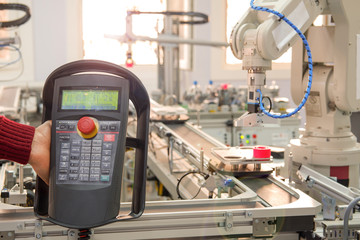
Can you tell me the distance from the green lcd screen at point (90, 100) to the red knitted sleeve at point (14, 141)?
0.14 m

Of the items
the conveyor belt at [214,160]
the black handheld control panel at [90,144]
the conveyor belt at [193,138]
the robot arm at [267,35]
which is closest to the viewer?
the black handheld control panel at [90,144]

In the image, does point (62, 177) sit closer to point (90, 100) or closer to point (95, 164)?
point (95, 164)

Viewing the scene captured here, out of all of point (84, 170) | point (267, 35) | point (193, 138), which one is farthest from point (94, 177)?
point (193, 138)

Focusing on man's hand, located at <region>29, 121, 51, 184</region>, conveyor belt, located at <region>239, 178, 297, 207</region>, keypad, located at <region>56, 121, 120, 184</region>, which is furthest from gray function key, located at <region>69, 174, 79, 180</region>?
conveyor belt, located at <region>239, 178, 297, 207</region>

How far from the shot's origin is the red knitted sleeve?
1.20 m

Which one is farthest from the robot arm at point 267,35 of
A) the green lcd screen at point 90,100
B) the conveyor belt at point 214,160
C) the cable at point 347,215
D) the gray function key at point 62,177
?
the gray function key at point 62,177

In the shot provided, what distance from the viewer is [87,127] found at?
1.11 metres

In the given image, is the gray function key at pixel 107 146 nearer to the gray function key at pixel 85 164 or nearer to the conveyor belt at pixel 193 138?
the gray function key at pixel 85 164

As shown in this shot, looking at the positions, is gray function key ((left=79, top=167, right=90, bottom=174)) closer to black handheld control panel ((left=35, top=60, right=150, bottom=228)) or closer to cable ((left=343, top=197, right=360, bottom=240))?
black handheld control panel ((left=35, top=60, right=150, bottom=228))

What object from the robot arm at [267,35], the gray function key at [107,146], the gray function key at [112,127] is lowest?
the gray function key at [107,146]

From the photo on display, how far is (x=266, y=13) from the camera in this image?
1.71 meters

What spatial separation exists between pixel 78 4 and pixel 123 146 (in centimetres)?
505

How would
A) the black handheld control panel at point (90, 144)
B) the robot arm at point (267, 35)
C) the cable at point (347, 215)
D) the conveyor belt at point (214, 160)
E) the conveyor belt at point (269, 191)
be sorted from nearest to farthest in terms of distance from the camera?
1. the black handheld control panel at point (90, 144)
2. the cable at point (347, 215)
3. the conveyor belt at point (269, 191)
4. the robot arm at point (267, 35)
5. the conveyor belt at point (214, 160)

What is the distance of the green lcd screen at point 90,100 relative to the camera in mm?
1153
